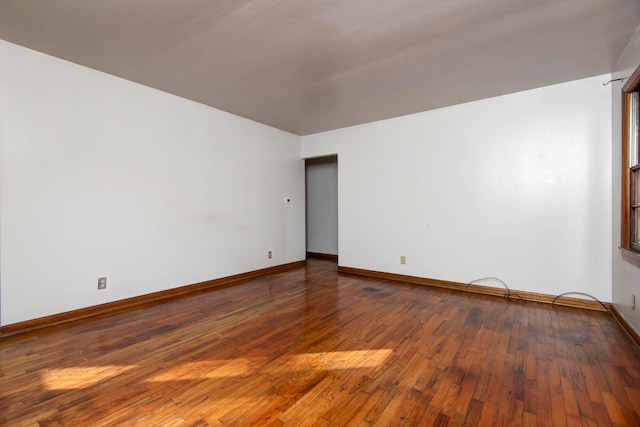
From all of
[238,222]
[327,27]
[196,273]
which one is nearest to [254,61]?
[327,27]

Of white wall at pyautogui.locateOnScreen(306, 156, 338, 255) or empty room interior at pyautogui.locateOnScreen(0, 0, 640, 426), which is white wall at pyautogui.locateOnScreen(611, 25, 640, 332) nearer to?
empty room interior at pyautogui.locateOnScreen(0, 0, 640, 426)

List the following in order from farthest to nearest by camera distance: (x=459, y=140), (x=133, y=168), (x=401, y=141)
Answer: (x=401, y=141) → (x=459, y=140) → (x=133, y=168)

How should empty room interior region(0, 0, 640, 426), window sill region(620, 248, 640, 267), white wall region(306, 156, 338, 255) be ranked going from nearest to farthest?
empty room interior region(0, 0, 640, 426), window sill region(620, 248, 640, 267), white wall region(306, 156, 338, 255)

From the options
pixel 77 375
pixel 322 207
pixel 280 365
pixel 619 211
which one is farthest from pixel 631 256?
pixel 322 207

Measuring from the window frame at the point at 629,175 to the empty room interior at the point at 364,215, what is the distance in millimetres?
22

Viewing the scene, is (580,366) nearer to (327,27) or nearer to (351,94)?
(327,27)

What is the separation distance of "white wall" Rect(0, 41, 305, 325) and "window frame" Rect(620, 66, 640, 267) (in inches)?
180

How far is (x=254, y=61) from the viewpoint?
288 cm

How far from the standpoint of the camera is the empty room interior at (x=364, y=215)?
1857 millimetres

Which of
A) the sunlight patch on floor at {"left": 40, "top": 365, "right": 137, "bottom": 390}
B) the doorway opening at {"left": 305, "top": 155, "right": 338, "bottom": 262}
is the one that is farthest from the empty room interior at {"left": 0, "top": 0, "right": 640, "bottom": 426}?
the doorway opening at {"left": 305, "top": 155, "right": 338, "bottom": 262}

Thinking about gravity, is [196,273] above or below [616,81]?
below

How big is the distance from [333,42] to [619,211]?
10.8 feet

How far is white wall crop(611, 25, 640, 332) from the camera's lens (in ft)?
8.02

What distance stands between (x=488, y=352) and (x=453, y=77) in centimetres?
277
